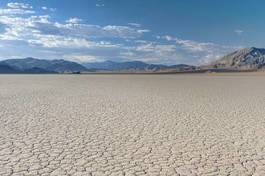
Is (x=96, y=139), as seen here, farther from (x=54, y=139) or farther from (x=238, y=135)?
(x=238, y=135)

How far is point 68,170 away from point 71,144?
149 cm

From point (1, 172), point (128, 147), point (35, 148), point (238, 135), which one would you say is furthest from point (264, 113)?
point (1, 172)

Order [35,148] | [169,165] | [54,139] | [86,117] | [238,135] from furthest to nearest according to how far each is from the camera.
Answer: [86,117] → [238,135] → [54,139] → [35,148] → [169,165]

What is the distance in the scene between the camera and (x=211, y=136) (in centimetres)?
661

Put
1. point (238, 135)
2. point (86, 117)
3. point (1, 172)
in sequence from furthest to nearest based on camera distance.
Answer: point (86, 117) → point (238, 135) → point (1, 172)

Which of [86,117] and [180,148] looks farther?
[86,117]

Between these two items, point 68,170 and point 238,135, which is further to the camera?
point 238,135

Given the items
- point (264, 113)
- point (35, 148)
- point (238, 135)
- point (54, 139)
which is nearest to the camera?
point (35, 148)

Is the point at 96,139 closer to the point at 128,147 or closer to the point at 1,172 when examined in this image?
the point at 128,147

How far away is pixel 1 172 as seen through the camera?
4.27 meters

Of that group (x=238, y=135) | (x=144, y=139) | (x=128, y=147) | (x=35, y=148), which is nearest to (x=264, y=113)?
(x=238, y=135)

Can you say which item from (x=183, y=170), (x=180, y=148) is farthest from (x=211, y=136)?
(x=183, y=170)

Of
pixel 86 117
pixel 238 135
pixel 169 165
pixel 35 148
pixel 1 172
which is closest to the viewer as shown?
pixel 1 172

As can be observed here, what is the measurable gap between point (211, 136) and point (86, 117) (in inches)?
154
